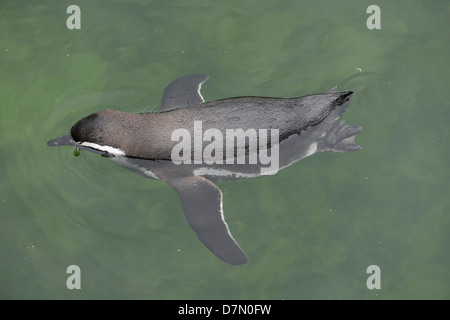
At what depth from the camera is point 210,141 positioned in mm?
4109

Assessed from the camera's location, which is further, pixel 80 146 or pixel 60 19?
pixel 60 19

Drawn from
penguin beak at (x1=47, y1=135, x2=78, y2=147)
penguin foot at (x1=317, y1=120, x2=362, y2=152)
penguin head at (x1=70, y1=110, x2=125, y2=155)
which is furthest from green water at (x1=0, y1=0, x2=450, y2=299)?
penguin head at (x1=70, y1=110, x2=125, y2=155)

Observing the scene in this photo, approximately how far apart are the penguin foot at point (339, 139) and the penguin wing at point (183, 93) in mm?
1143

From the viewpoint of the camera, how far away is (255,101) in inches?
167

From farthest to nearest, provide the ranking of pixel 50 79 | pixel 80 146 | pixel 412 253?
pixel 50 79 < pixel 412 253 < pixel 80 146

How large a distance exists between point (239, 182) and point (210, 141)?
27.1 inches

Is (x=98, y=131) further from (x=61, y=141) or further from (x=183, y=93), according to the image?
(x=183, y=93)

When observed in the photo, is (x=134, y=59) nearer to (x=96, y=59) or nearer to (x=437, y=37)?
(x=96, y=59)

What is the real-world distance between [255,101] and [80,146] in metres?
1.42

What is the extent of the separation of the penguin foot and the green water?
0.40ft

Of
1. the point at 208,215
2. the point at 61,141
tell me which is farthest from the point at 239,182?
the point at 61,141

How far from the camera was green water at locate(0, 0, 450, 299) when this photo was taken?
444cm

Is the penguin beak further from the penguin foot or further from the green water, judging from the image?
the penguin foot
